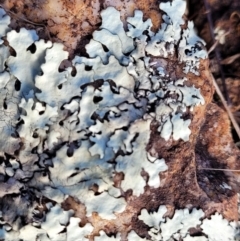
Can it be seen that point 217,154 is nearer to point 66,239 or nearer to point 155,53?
point 155,53

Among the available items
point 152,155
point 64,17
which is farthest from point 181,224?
point 64,17

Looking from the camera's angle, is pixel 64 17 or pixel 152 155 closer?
pixel 152 155

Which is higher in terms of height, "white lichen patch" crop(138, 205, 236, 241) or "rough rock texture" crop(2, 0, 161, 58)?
"rough rock texture" crop(2, 0, 161, 58)

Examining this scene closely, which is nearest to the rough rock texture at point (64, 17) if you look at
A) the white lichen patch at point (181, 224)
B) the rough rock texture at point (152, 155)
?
the rough rock texture at point (152, 155)

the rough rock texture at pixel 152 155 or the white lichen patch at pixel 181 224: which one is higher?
the rough rock texture at pixel 152 155

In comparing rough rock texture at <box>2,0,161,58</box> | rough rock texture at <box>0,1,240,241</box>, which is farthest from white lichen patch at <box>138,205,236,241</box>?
rough rock texture at <box>2,0,161,58</box>

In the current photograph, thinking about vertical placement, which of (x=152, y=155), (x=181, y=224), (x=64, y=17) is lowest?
(x=181, y=224)

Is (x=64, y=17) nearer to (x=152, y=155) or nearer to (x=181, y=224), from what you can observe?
(x=152, y=155)

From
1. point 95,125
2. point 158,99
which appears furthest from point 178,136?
point 95,125

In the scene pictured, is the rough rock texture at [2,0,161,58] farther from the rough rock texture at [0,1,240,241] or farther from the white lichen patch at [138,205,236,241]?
the white lichen patch at [138,205,236,241]

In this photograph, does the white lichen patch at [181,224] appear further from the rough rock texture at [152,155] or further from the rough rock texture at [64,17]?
the rough rock texture at [64,17]

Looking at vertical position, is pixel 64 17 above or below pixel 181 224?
above
